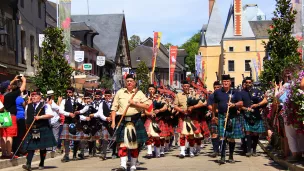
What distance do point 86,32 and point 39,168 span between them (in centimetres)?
3970

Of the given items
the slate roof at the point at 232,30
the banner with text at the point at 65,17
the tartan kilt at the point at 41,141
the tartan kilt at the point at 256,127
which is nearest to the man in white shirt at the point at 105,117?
the tartan kilt at the point at 41,141

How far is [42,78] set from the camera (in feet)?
79.9

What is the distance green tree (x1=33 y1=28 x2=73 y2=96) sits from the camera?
23.9 metres

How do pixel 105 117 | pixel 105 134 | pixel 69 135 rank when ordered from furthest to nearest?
pixel 105 134 → pixel 105 117 → pixel 69 135

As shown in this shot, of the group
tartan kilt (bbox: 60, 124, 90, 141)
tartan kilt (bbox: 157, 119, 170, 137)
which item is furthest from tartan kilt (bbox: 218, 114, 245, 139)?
tartan kilt (bbox: 60, 124, 90, 141)

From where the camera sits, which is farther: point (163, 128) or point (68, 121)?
point (163, 128)

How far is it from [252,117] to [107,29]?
51.4 m

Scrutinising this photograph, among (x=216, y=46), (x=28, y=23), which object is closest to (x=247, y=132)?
(x=28, y=23)

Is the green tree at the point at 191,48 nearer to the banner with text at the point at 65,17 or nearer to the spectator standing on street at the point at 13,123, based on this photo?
the banner with text at the point at 65,17

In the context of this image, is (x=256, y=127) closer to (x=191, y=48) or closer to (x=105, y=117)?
(x=105, y=117)

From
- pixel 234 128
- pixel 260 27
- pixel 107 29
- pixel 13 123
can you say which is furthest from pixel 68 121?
pixel 260 27

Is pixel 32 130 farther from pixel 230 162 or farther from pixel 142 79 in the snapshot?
pixel 142 79

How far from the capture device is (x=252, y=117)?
52.7 ft

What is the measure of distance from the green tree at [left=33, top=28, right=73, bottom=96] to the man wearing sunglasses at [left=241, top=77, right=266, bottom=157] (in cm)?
1016
